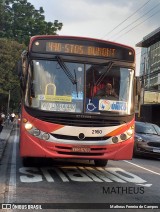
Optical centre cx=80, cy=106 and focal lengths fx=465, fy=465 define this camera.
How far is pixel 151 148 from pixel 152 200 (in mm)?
10146

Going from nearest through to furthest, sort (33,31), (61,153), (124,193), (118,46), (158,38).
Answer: (124,193)
(61,153)
(118,46)
(158,38)
(33,31)

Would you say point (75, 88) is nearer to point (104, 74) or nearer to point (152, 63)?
point (104, 74)

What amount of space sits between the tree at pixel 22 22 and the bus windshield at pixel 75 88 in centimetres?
4494

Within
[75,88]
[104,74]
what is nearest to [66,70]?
[75,88]

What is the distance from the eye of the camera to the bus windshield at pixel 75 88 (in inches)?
426

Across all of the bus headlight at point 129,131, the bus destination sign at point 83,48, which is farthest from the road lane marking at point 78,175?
the bus destination sign at point 83,48

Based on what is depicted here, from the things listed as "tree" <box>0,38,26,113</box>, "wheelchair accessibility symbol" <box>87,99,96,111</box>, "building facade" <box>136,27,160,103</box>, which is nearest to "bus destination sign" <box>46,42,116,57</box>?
"wheelchair accessibility symbol" <box>87,99,96,111</box>

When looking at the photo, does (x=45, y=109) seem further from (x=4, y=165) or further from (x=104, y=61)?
(x=4, y=165)

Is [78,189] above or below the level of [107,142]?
below

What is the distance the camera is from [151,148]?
18500mm

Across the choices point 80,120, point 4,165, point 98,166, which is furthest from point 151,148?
point 80,120

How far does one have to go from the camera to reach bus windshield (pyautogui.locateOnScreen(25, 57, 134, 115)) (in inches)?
426

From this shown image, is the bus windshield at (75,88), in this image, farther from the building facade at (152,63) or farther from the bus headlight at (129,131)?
the building facade at (152,63)

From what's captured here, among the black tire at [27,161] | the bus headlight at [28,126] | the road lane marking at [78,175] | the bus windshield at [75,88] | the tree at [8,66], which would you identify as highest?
the tree at [8,66]
